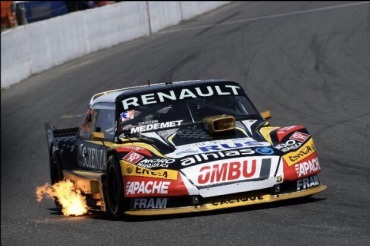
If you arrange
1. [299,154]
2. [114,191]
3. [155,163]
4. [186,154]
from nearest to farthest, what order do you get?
[155,163] → [186,154] → [299,154] → [114,191]

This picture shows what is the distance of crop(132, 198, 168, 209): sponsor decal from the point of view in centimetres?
879

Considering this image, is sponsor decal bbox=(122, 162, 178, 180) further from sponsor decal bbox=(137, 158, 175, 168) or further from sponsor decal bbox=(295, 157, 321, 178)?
sponsor decal bbox=(295, 157, 321, 178)

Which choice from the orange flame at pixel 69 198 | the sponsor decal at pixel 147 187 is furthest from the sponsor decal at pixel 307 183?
the orange flame at pixel 69 198

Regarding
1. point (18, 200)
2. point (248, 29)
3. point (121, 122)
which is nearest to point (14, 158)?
point (18, 200)

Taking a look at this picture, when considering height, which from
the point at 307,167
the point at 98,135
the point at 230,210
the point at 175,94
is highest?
the point at 175,94

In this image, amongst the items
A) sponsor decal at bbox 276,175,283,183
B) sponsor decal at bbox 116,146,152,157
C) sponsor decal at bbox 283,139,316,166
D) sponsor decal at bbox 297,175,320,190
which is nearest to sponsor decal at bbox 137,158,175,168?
sponsor decal at bbox 116,146,152,157

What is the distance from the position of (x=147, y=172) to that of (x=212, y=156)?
582mm

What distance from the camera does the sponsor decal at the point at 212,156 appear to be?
8883 millimetres

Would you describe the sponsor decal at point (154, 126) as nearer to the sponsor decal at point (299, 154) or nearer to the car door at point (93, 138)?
the car door at point (93, 138)

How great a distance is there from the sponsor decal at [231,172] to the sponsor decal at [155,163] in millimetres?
326

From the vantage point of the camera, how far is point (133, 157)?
29.5ft

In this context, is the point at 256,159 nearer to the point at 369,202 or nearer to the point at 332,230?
the point at 369,202

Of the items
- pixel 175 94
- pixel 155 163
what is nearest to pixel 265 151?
pixel 155 163

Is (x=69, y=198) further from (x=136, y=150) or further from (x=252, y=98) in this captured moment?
(x=252, y=98)
